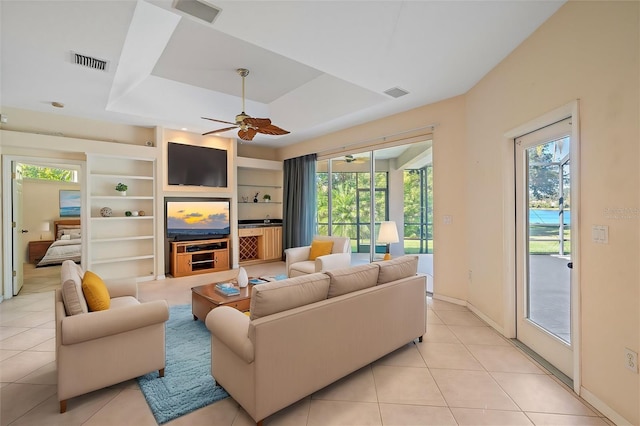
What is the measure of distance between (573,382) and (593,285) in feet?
2.59

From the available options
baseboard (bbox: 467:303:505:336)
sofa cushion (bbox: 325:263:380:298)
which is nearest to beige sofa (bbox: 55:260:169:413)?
sofa cushion (bbox: 325:263:380:298)

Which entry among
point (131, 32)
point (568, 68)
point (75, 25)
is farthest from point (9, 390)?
point (568, 68)

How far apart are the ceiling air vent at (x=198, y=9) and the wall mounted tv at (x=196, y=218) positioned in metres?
4.15

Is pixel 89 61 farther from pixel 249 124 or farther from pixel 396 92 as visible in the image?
pixel 396 92

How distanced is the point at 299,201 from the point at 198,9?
4.74 meters

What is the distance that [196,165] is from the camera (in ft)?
19.1

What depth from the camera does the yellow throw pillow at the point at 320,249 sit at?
16.1 ft

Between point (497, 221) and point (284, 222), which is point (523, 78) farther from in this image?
point (284, 222)

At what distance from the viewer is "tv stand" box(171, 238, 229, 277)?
555 cm

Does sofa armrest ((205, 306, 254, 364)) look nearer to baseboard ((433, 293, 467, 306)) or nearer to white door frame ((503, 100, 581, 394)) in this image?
white door frame ((503, 100, 581, 394))

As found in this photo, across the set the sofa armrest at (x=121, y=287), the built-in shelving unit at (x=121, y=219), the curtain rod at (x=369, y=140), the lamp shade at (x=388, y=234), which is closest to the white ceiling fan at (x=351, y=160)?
the curtain rod at (x=369, y=140)

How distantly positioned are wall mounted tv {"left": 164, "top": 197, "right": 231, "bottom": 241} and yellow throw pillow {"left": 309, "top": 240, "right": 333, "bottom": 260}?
89.7 inches

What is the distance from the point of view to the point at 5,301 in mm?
4164

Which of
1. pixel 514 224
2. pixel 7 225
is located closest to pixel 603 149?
pixel 514 224
